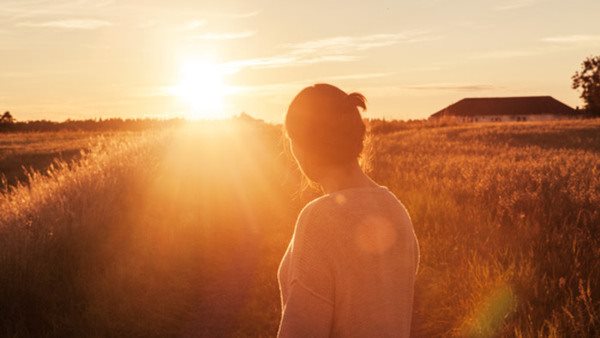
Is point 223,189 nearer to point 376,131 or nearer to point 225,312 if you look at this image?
point 225,312

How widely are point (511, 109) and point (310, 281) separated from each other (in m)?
97.1

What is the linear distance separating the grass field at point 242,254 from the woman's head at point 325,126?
58cm

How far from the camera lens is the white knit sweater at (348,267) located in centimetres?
203

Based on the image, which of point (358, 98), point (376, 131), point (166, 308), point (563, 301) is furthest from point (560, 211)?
point (376, 131)

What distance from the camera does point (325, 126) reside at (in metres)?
2.16

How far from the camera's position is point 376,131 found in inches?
→ 1767

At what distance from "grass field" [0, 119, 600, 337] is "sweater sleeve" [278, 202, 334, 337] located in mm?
831

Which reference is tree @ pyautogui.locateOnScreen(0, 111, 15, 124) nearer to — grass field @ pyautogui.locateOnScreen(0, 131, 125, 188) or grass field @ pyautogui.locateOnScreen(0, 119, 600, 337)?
grass field @ pyautogui.locateOnScreen(0, 131, 125, 188)

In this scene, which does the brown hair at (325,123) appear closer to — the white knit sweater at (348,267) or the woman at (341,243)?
the woman at (341,243)

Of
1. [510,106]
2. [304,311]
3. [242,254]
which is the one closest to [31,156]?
[242,254]

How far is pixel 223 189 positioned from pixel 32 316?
9543mm

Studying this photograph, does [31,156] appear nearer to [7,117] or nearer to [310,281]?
[310,281]

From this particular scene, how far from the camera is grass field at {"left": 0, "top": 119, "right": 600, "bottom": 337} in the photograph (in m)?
6.15

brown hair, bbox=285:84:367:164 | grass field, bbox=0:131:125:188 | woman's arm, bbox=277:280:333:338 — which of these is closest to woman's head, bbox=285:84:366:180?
→ brown hair, bbox=285:84:367:164
